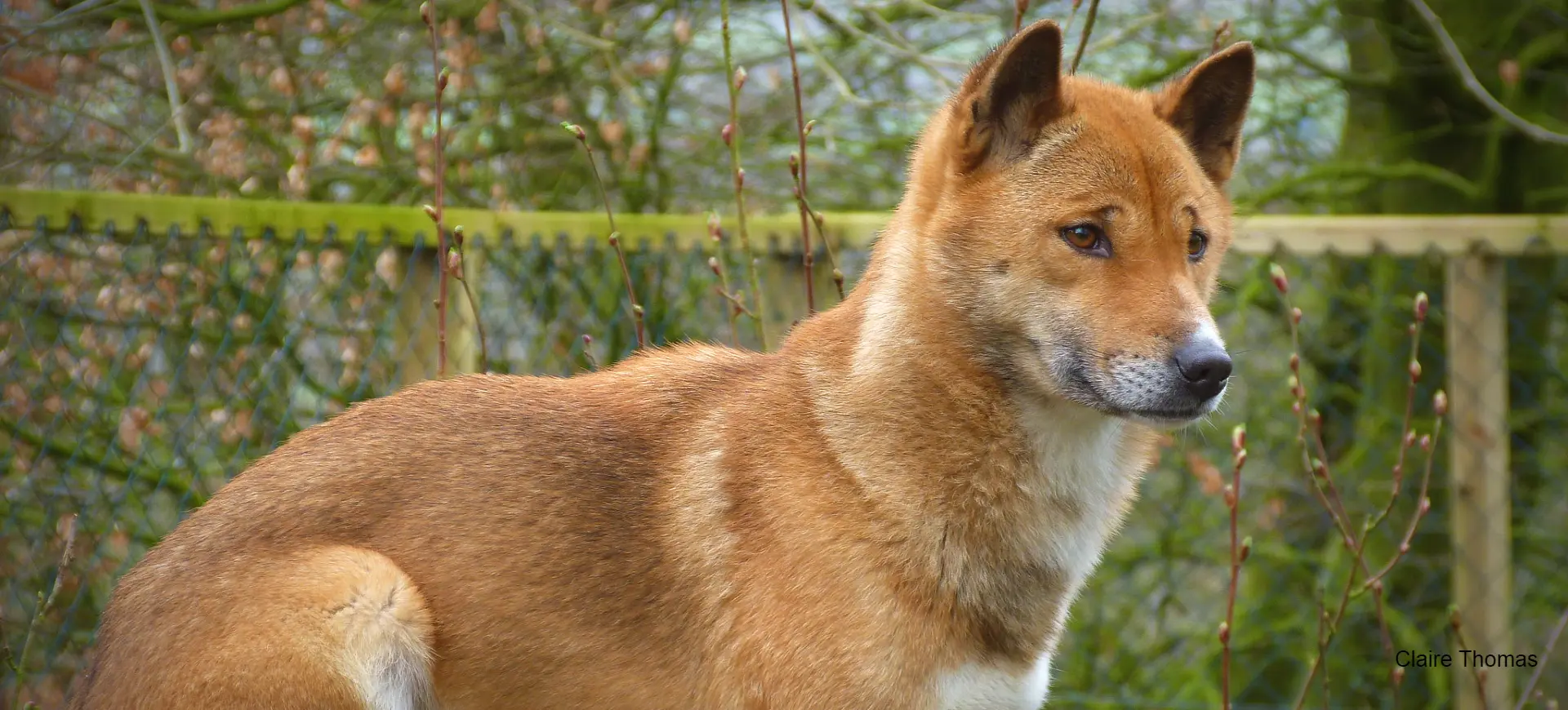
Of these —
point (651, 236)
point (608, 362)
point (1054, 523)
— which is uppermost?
point (1054, 523)

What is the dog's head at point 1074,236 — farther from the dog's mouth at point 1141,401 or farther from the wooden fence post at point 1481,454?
the wooden fence post at point 1481,454

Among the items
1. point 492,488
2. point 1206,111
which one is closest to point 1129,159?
point 1206,111

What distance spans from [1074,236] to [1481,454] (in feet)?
10.5

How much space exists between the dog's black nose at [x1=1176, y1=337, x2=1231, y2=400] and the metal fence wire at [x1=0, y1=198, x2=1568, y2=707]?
132 cm

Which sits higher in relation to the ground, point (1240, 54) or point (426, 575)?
point (1240, 54)

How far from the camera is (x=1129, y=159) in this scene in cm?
291

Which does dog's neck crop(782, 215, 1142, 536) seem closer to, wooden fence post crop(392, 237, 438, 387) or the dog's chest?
the dog's chest

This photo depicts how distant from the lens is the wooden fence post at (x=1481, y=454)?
523cm

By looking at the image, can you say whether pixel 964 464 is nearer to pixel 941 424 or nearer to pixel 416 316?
pixel 941 424

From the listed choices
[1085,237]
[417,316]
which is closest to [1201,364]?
[1085,237]

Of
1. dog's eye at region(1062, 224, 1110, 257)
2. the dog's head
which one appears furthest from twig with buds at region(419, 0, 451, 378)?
dog's eye at region(1062, 224, 1110, 257)

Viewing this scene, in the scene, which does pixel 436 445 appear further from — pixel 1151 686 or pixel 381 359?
pixel 1151 686

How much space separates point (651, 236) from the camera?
5188 millimetres

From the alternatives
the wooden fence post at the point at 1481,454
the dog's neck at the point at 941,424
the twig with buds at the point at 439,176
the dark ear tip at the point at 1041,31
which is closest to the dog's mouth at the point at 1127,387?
the dog's neck at the point at 941,424
